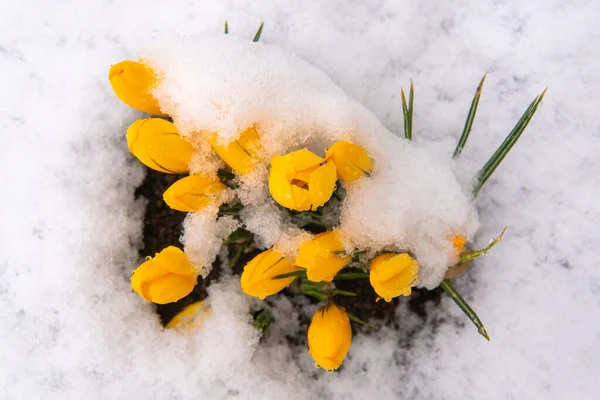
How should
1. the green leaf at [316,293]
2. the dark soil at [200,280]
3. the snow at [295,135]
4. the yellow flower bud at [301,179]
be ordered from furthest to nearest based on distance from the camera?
the dark soil at [200,280] → the green leaf at [316,293] → the snow at [295,135] → the yellow flower bud at [301,179]

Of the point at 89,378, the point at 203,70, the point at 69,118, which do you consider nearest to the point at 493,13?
the point at 203,70

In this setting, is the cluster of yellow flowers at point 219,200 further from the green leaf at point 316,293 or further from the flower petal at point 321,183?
the green leaf at point 316,293

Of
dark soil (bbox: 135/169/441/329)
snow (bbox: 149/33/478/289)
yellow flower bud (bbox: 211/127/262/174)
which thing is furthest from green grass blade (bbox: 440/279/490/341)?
yellow flower bud (bbox: 211/127/262/174)

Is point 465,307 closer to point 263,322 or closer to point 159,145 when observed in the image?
point 263,322

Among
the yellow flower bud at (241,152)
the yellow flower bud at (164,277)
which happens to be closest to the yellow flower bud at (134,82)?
the yellow flower bud at (241,152)

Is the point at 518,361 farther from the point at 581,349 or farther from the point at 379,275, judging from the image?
the point at 379,275

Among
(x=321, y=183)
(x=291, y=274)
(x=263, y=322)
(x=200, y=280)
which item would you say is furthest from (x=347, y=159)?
(x=200, y=280)
